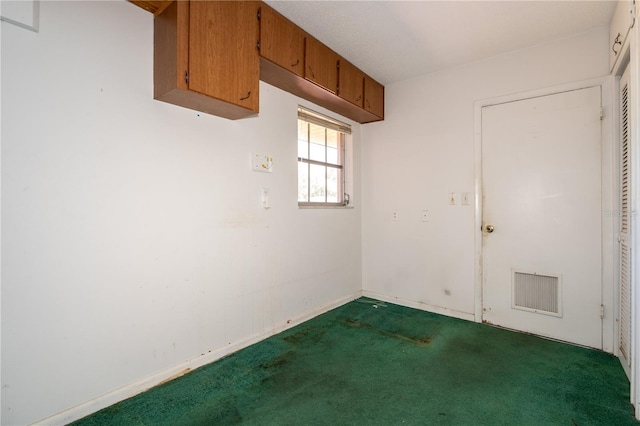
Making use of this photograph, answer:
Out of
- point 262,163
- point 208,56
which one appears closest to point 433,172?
point 262,163

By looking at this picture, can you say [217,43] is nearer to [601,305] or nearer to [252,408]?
[252,408]

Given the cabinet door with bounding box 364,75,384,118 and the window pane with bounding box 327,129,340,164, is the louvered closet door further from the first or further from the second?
the window pane with bounding box 327,129,340,164

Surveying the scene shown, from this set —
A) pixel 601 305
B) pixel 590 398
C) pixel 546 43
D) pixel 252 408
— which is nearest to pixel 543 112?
pixel 546 43

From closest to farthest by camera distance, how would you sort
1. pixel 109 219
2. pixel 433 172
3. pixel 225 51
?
pixel 109 219
pixel 225 51
pixel 433 172

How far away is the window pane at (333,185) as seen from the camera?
3.54 meters

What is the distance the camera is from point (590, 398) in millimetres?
1850

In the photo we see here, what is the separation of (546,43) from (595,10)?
0.44 metres

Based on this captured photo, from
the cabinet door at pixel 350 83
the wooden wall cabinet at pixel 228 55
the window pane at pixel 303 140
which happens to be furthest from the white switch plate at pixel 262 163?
the cabinet door at pixel 350 83

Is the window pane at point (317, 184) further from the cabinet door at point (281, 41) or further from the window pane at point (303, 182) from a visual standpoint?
the cabinet door at point (281, 41)

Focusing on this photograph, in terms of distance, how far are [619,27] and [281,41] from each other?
236 centimetres

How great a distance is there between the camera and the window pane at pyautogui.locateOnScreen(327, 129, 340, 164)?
3.54m

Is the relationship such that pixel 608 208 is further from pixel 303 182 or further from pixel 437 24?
pixel 303 182

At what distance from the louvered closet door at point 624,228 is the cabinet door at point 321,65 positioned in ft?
7.11

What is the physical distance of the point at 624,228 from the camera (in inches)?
88.4
